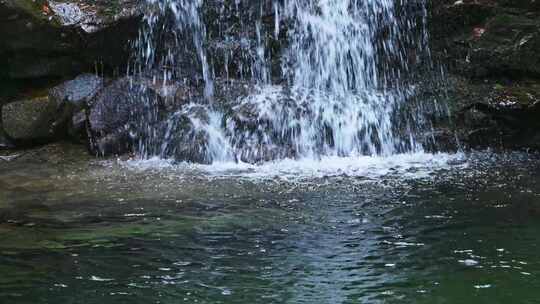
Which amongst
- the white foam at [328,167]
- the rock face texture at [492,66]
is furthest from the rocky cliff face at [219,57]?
the white foam at [328,167]

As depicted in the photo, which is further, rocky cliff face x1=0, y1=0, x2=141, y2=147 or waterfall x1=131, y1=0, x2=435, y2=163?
rocky cliff face x1=0, y1=0, x2=141, y2=147

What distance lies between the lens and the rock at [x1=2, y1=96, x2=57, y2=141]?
8.77m

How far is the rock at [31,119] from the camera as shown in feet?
28.8

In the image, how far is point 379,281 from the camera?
13.1 ft

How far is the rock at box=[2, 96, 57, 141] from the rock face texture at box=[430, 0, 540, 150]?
523 centimetres

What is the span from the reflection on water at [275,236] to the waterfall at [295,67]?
3.88ft

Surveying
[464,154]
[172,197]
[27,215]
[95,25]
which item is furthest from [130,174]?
[464,154]

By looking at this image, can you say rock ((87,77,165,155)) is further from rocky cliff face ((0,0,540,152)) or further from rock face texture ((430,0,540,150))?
rock face texture ((430,0,540,150))

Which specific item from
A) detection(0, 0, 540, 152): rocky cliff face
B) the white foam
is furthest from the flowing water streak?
the white foam

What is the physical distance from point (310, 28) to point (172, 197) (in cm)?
370

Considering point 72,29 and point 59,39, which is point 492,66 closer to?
point 72,29

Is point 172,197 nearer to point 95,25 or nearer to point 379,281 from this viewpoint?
point 379,281

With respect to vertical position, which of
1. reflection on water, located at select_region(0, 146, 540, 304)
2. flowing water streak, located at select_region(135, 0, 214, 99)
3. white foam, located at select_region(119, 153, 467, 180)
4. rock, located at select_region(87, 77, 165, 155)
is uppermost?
flowing water streak, located at select_region(135, 0, 214, 99)

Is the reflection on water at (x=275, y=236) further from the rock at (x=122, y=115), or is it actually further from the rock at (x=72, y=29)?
the rock at (x=72, y=29)
